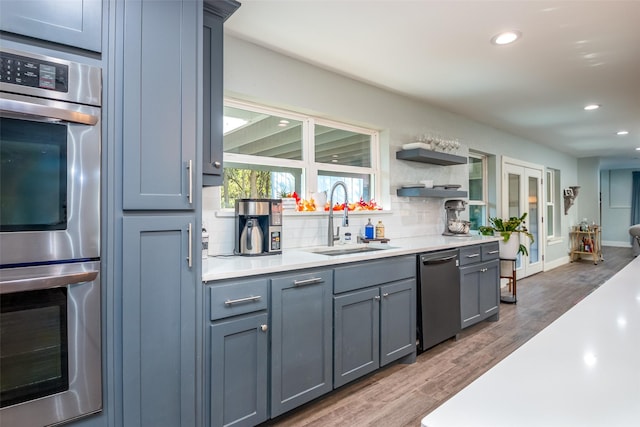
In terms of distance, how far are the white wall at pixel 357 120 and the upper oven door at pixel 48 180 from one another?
43.5 inches

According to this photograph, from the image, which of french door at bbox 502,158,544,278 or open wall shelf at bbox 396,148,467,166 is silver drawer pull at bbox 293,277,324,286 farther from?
french door at bbox 502,158,544,278

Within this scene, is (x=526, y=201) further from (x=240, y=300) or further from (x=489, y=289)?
(x=240, y=300)

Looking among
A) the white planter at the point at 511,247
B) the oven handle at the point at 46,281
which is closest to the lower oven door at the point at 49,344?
the oven handle at the point at 46,281

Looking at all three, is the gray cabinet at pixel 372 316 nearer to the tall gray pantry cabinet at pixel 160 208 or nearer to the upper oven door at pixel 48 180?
the tall gray pantry cabinet at pixel 160 208

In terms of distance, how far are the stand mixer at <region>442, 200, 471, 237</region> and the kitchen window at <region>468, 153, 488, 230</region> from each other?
102 centimetres

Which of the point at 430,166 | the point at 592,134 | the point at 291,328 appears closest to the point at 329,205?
the point at 291,328

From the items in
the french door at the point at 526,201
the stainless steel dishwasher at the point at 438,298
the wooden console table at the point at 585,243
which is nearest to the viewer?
the stainless steel dishwasher at the point at 438,298

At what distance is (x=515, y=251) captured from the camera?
448 centimetres

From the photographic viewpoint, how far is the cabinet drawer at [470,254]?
328cm

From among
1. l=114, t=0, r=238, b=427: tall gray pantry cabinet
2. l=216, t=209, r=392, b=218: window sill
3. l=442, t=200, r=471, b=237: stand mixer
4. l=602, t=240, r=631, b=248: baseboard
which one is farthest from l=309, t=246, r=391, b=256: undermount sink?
l=602, t=240, r=631, b=248: baseboard

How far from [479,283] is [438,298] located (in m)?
0.80

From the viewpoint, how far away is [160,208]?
149 centimetres

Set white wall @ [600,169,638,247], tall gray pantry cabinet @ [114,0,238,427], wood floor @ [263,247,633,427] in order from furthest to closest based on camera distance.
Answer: white wall @ [600,169,638,247] → wood floor @ [263,247,633,427] → tall gray pantry cabinet @ [114,0,238,427]

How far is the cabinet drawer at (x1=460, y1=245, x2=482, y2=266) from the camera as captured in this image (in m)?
A: 3.28
